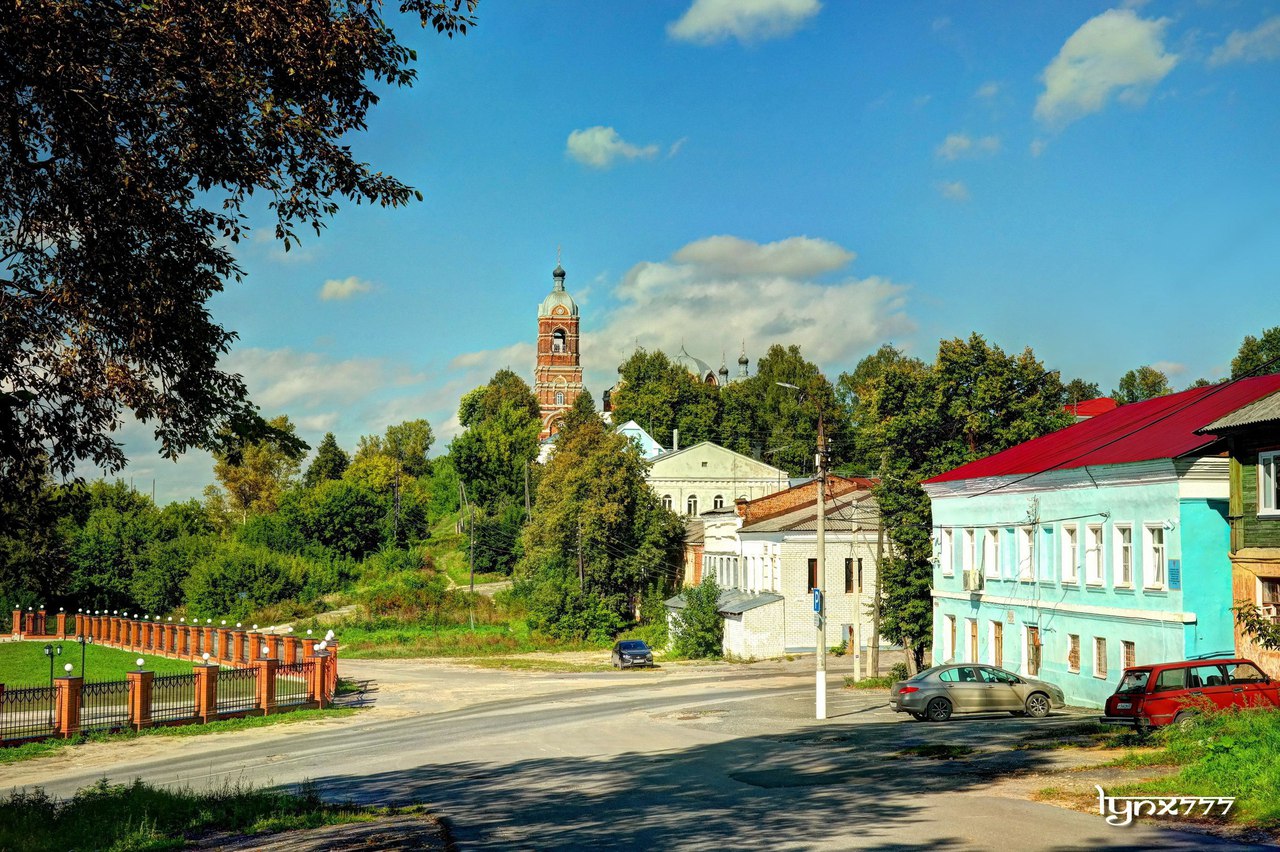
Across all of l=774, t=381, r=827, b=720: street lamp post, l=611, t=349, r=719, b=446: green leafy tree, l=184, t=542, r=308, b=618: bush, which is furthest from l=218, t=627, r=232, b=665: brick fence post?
l=611, t=349, r=719, b=446: green leafy tree

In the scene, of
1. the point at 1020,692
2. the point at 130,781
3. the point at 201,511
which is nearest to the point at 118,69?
the point at 130,781

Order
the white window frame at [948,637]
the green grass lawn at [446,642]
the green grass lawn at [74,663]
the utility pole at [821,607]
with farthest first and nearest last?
the green grass lawn at [446,642] < the green grass lawn at [74,663] < the white window frame at [948,637] < the utility pole at [821,607]

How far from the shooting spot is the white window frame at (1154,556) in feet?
91.7

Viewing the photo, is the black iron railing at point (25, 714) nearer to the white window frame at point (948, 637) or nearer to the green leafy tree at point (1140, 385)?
the white window frame at point (948, 637)

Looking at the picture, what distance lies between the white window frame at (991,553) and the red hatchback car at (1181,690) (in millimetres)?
14672

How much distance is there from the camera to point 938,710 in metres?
30.2

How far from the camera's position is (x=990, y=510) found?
126ft

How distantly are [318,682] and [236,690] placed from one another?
9.80ft

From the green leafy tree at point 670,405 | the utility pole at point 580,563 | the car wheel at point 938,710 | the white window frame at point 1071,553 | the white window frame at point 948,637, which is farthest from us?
the green leafy tree at point 670,405

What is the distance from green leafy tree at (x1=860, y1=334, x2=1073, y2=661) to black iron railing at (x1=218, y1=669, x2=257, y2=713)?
78.1 ft

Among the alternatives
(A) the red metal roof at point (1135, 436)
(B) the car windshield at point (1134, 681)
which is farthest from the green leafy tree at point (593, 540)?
(B) the car windshield at point (1134, 681)

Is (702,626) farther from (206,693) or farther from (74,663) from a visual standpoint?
(74,663)

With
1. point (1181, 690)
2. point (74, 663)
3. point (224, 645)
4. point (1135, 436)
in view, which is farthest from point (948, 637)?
point (74, 663)

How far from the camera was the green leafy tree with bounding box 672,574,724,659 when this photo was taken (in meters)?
61.2
